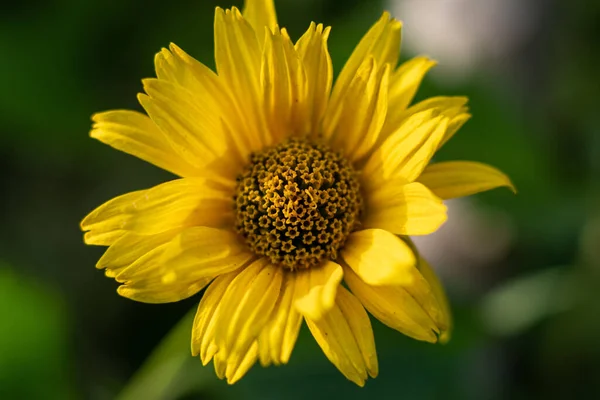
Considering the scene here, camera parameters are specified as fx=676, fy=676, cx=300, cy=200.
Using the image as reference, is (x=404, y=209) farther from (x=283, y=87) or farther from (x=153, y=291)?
(x=153, y=291)

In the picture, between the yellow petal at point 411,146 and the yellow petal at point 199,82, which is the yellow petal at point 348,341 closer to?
the yellow petal at point 411,146

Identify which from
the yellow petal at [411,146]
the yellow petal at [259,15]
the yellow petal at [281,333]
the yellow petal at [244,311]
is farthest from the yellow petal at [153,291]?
the yellow petal at [259,15]

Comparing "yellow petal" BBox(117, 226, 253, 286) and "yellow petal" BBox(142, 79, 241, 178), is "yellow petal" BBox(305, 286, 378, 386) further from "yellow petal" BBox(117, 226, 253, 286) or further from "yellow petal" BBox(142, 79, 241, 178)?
"yellow petal" BBox(142, 79, 241, 178)

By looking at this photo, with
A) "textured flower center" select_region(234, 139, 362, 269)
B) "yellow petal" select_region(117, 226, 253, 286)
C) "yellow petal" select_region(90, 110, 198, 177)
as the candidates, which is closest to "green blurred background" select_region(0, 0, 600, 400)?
"textured flower center" select_region(234, 139, 362, 269)

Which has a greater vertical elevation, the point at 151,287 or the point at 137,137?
the point at 137,137

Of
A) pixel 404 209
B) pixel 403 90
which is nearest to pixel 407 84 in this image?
Answer: pixel 403 90

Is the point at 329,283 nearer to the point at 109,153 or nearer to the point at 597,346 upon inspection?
the point at 597,346

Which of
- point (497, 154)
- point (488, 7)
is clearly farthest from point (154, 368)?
point (488, 7)
